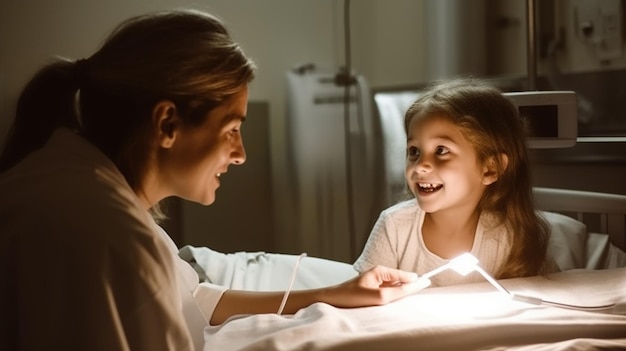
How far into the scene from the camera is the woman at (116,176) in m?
0.78

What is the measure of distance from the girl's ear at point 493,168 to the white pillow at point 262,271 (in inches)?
14.5

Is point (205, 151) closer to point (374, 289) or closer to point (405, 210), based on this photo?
point (374, 289)

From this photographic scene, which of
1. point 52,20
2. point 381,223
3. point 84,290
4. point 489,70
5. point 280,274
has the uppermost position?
point 52,20

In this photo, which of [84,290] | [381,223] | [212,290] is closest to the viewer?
[84,290]

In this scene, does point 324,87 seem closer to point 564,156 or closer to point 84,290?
point 564,156

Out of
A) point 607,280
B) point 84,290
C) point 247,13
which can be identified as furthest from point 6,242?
point 247,13

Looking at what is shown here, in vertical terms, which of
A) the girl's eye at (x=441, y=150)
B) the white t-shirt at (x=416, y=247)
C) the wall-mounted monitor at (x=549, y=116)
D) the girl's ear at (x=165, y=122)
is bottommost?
the white t-shirt at (x=416, y=247)

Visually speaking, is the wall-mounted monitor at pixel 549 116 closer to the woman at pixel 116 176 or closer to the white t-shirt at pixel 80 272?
the woman at pixel 116 176

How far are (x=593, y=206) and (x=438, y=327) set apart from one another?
90 centimetres

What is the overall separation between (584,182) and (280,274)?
0.82 metres

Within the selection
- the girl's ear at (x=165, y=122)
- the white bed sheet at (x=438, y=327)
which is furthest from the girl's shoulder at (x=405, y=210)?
the girl's ear at (x=165, y=122)

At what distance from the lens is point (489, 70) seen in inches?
91.1

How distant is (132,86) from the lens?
95cm

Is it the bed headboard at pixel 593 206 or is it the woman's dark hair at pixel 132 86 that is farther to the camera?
the bed headboard at pixel 593 206
